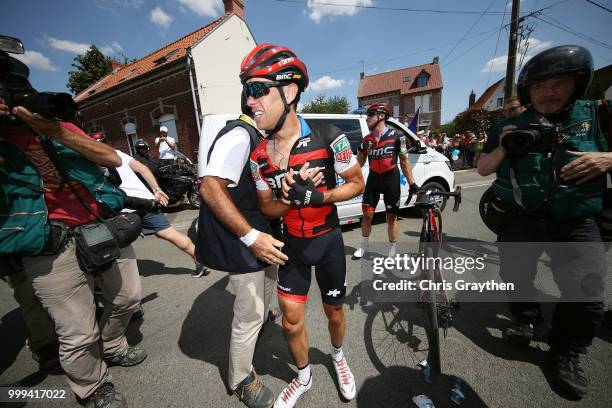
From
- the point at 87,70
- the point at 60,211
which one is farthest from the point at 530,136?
the point at 87,70

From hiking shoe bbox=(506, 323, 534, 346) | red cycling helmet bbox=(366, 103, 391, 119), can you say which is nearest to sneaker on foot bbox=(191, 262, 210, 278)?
red cycling helmet bbox=(366, 103, 391, 119)

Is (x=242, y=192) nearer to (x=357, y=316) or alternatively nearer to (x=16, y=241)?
(x=16, y=241)

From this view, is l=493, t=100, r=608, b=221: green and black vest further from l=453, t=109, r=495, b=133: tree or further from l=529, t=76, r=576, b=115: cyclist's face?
l=453, t=109, r=495, b=133: tree

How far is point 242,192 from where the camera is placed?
1.63 metres

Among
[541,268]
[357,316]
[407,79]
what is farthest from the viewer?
[407,79]

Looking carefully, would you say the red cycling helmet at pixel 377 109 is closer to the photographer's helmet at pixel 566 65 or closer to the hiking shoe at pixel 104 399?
the photographer's helmet at pixel 566 65

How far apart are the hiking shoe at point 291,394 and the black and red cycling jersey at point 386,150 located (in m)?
2.70

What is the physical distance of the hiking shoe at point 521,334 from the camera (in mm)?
2080

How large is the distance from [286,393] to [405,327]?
129 centimetres

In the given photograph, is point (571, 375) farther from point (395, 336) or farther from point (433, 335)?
point (395, 336)

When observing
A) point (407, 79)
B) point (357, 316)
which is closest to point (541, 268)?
point (357, 316)

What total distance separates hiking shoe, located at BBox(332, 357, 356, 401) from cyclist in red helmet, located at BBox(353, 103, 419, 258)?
212 centimetres

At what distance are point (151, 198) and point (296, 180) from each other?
78.2 inches

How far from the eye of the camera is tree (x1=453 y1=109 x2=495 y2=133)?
78.4 feet
